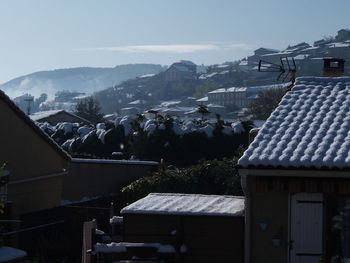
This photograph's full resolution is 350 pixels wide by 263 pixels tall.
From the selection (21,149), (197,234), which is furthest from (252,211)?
(21,149)

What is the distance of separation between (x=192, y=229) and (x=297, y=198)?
2.39 metres

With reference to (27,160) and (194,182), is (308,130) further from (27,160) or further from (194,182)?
(194,182)

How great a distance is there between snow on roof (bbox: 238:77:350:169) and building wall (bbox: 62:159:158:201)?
560 inches

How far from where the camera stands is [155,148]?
39.7m

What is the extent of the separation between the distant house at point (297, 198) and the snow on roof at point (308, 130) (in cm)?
2

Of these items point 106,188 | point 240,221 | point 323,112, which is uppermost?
point 323,112

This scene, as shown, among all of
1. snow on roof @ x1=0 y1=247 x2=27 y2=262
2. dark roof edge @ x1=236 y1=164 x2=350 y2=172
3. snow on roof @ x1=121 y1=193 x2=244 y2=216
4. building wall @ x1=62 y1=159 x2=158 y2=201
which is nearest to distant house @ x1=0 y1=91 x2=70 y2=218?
building wall @ x1=62 y1=159 x2=158 y2=201

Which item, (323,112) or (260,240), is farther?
Answer: (323,112)

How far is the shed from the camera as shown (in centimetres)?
1434

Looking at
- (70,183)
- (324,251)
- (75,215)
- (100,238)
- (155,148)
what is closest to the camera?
(324,251)

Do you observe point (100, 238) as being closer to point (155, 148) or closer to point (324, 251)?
point (324, 251)

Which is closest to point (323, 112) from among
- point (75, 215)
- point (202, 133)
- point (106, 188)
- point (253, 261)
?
point (253, 261)

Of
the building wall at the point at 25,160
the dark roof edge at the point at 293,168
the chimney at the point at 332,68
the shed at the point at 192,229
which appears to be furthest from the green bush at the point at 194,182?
the dark roof edge at the point at 293,168

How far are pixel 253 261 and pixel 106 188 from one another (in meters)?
16.9
